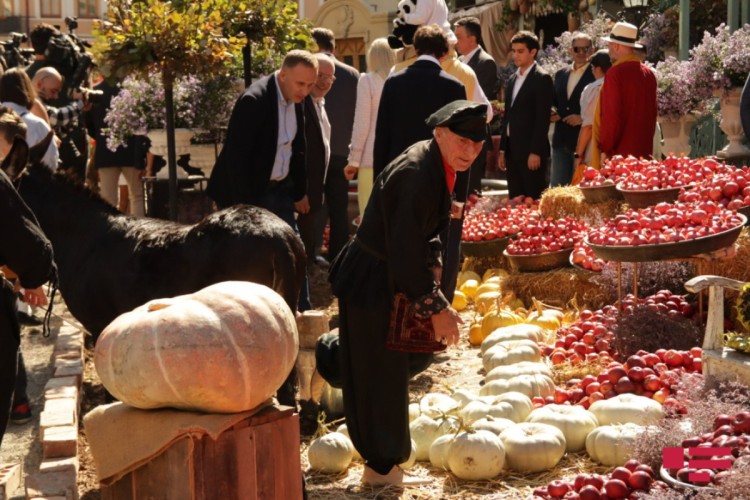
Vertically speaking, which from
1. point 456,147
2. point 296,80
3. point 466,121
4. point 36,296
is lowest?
point 36,296

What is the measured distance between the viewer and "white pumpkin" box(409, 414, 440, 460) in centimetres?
632

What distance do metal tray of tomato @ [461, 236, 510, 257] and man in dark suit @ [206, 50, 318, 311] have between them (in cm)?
243

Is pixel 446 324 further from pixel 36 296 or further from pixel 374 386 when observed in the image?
pixel 36 296

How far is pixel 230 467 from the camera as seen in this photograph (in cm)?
451

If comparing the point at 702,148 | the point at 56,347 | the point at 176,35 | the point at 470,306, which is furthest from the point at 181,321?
the point at 702,148

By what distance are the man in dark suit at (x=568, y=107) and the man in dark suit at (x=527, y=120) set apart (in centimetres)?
60

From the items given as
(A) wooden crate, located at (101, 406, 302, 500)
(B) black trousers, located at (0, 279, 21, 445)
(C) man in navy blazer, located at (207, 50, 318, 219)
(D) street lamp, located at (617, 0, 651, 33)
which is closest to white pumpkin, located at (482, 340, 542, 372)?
(C) man in navy blazer, located at (207, 50, 318, 219)

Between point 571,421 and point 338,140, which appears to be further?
point 338,140

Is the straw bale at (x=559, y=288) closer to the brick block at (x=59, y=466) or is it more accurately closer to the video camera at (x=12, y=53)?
the brick block at (x=59, y=466)

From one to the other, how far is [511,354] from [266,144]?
2.19 m

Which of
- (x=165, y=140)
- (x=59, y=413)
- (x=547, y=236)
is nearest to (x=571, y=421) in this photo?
(x=59, y=413)

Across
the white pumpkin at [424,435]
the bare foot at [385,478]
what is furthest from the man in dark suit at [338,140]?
the bare foot at [385,478]

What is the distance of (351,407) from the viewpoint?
5.78 m

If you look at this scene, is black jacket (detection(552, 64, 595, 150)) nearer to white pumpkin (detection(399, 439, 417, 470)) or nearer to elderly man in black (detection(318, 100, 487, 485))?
white pumpkin (detection(399, 439, 417, 470))
